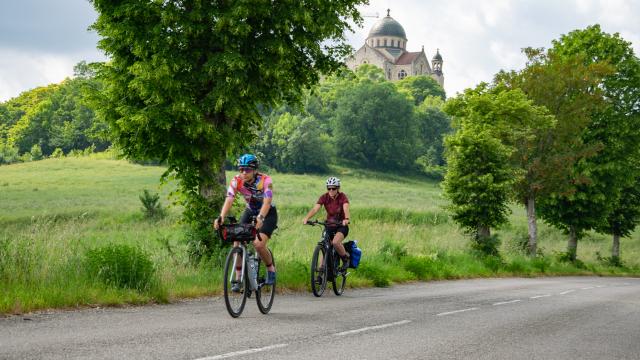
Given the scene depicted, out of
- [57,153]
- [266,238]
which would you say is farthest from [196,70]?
[57,153]

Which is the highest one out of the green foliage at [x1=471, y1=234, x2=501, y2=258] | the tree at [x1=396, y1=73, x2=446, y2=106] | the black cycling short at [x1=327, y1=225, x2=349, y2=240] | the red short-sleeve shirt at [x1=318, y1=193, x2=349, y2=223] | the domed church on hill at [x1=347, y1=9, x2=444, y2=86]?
the domed church on hill at [x1=347, y1=9, x2=444, y2=86]

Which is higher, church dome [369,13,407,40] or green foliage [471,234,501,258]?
church dome [369,13,407,40]

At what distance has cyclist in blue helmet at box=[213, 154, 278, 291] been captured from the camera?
8.60 m

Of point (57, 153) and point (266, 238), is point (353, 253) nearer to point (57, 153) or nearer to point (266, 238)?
point (266, 238)

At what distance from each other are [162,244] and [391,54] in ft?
519

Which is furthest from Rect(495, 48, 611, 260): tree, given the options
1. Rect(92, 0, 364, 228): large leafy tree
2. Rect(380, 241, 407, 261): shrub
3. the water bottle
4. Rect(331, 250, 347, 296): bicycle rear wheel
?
the water bottle

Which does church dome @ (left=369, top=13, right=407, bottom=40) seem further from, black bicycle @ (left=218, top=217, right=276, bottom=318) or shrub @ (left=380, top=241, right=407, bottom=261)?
black bicycle @ (left=218, top=217, right=276, bottom=318)

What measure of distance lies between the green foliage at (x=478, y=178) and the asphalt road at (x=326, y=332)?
1330cm

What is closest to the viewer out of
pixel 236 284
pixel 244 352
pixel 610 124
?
pixel 244 352

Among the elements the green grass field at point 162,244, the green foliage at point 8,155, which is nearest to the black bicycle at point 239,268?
the green grass field at point 162,244

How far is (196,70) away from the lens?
13.5 meters

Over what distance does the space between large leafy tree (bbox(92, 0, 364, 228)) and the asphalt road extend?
3.91 m

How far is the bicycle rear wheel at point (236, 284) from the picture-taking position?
8.34m

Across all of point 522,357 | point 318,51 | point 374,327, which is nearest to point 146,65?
point 318,51
